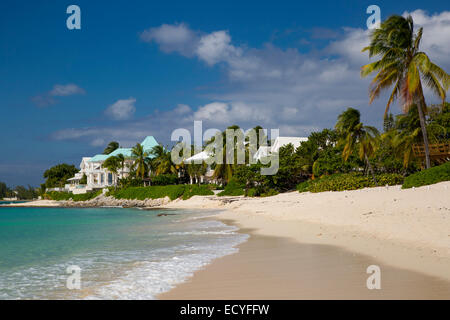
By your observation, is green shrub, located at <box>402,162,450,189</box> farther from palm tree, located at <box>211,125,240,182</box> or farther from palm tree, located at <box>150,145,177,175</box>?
palm tree, located at <box>150,145,177,175</box>

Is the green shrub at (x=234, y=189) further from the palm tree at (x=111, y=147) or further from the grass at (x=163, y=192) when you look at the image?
the palm tree at (x=111, y=147)

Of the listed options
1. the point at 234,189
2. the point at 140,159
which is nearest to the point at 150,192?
the point at 140,159

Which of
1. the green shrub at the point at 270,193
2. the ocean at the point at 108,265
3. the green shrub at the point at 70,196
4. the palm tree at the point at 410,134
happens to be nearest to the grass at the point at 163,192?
the green shrub at the point at 70,196

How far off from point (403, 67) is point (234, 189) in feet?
77.0

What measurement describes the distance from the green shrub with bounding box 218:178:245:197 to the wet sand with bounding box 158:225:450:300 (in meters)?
29.3

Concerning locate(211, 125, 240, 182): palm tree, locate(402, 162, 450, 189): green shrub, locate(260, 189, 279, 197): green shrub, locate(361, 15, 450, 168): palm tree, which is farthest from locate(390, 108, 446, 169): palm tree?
locate(211, 125, 240, 182): palm tree

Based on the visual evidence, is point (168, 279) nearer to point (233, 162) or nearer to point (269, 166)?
point (269, 166)

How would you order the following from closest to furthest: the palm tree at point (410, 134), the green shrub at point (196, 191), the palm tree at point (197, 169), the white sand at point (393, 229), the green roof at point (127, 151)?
1. the white sand at point (393, 229)
2. the palm tree at point (410, 134)
3. the green shrub at point (196, 191)
4. the palm tree at point (197, 169)
5. the green roof at point (127, 151)

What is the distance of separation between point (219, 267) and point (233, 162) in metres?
35.0

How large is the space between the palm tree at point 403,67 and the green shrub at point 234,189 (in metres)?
21.1

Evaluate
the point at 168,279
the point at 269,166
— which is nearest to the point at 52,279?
the point at 168,279

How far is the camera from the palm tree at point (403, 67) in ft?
57.1

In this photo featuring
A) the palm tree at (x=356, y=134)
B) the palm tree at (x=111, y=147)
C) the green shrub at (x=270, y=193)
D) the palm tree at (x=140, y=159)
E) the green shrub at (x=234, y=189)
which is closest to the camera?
the palm tree at (x=356, y=134)
